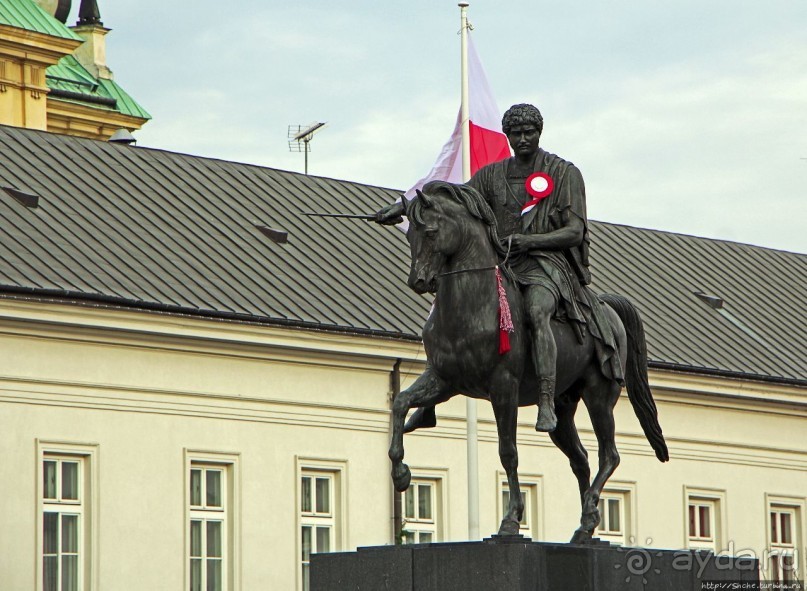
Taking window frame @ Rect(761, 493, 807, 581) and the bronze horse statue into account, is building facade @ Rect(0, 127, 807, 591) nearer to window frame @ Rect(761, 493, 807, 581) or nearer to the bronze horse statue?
window frame @ Rect(761, 493, 807, 581)

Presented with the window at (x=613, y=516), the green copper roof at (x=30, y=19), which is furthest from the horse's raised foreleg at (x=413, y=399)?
the green copper roof at (x=30, y=19)

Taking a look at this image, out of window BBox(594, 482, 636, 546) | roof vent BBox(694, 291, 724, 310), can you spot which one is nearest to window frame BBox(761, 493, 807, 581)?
window BBox(594, 482, 636, 546)

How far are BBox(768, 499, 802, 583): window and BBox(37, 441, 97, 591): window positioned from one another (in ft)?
46.2

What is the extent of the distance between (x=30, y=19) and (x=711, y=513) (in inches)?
827

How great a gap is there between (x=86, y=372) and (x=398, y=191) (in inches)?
446

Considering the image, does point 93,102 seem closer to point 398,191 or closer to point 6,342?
point 398,191

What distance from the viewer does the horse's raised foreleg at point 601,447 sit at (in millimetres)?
17047

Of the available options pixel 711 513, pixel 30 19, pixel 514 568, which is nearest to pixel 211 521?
pixel 711 513

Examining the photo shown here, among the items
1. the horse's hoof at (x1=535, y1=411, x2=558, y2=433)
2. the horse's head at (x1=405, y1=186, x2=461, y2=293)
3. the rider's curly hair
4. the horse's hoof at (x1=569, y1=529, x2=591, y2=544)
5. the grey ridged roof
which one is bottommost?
the horse's hoof at (x1=569, y1=529, x2=591, y2=544)

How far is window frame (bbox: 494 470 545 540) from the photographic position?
128ft

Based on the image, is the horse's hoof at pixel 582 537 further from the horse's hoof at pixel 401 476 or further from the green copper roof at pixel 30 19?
the green copper roof at pixel 30 19

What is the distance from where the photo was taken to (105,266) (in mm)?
33969

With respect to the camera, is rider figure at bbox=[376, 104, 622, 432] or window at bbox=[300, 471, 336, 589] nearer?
rider figure at bbox=[376, 104, 622, 432]

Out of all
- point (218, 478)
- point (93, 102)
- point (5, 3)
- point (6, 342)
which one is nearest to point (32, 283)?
point (6, 342)
